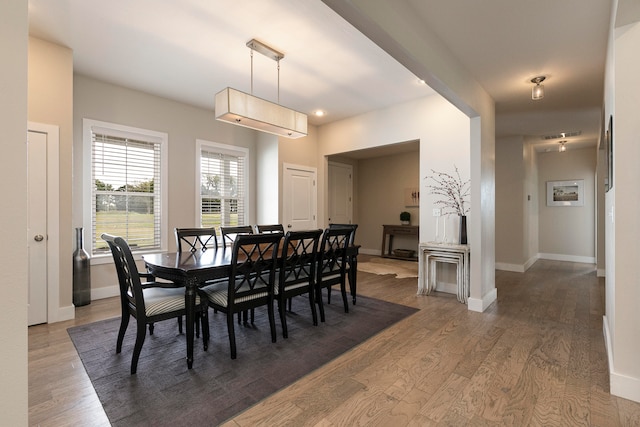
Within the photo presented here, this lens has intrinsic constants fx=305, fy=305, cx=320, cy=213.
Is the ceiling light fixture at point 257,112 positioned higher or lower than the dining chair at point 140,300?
higher

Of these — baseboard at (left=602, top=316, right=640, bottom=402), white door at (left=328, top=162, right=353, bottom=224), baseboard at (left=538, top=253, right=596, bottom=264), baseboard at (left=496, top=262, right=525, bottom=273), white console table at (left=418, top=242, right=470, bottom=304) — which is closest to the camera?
baseboard at (left=602, top=316, right=640, bottom=402)

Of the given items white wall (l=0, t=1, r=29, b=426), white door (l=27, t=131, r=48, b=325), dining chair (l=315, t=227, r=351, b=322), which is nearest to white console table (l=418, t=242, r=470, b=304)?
dining chair (l=315, t=227, r=351, b=322)

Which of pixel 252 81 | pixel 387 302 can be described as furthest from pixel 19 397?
pixel 252 81

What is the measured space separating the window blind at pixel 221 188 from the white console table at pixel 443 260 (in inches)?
126

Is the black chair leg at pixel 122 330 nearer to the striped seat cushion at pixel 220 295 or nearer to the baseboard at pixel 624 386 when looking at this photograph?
the striped seat cushion at pixel 220 295

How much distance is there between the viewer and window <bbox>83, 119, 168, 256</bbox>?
392 centimetres

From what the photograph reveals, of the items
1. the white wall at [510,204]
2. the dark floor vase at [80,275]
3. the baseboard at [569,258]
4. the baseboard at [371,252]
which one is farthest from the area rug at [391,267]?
the dark floor vase at [80,275]

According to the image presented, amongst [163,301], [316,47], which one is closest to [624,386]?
[163,301]

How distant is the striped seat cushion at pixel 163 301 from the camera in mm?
2166

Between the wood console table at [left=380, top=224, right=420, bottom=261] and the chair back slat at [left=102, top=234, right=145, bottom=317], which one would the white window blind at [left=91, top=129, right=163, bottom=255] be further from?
the wood console table at [left=380, top=224, right=420, bottom=261]

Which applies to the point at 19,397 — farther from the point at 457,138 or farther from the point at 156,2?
the point at 457,138

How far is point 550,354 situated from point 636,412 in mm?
692

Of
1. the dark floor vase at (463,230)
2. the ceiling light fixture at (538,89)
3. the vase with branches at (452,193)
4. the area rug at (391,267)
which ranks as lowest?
the area rug at (391,267)

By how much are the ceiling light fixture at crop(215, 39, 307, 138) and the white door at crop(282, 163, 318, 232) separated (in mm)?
1947
